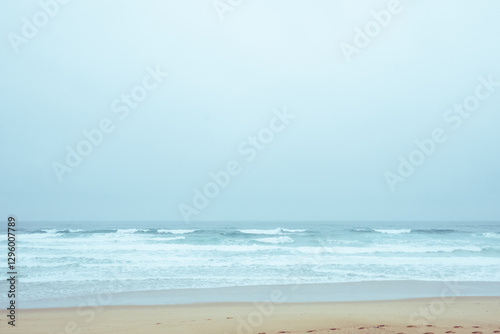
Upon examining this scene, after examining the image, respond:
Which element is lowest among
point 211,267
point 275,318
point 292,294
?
point 211,267

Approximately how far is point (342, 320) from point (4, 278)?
39.3 feet

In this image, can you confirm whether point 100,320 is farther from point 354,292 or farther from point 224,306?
point 354,292

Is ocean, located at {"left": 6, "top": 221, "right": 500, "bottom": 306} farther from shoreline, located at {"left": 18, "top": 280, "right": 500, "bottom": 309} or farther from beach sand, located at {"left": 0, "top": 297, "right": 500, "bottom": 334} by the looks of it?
beach sand, located at {"left": 0, "top": 297, "right": 500, "bottom": 334}

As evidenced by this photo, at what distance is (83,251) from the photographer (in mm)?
21984

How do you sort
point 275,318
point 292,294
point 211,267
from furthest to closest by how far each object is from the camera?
point 211,267
point 292,294
point 275,318

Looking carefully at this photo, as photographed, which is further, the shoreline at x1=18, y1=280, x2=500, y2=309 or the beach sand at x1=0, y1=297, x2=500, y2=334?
the shoreline at x1=18, y1=280, x2=500, y2=309

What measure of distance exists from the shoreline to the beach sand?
2.08ft

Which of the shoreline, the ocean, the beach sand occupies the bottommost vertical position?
the ocean

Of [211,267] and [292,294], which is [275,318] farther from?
[211,267]

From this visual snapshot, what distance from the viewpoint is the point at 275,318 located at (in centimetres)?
802

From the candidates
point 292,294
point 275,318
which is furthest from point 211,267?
point 275,318

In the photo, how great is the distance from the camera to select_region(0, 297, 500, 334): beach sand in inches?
280

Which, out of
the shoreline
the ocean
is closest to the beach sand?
the shoreline

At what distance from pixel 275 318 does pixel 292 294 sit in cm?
311
